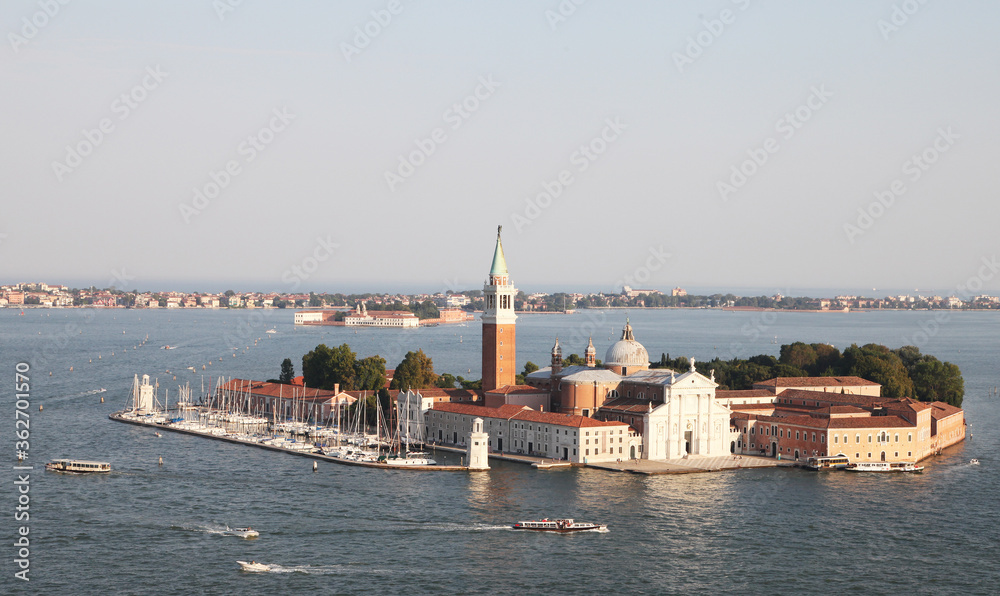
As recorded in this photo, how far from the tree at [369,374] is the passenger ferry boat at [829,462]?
980 inches

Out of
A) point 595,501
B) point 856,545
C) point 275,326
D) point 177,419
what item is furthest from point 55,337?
point 856,545

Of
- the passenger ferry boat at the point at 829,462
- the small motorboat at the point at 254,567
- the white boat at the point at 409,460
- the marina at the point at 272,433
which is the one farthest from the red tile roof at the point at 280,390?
the small motorboat at the point at 254,567

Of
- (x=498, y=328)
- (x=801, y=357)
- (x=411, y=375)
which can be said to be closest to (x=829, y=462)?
(x=498, y=328)

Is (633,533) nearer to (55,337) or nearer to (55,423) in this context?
(55,423)

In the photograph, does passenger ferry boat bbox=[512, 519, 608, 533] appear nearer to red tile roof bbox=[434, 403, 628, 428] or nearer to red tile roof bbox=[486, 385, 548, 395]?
red tile roof bbox=[434, 403, 628, 428]

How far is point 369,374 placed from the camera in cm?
6538

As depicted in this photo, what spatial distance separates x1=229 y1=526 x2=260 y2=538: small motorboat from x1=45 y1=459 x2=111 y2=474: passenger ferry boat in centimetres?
1184

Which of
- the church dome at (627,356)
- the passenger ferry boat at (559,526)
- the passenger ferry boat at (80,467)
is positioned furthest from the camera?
the church dome at (627,356)

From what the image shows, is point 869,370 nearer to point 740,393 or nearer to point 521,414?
point 740,393

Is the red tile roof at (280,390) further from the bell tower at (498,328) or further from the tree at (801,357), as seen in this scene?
the tree at (801,357)

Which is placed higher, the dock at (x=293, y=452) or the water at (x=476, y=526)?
the dock at (x=293, y=452)

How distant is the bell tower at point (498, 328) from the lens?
53.9 m

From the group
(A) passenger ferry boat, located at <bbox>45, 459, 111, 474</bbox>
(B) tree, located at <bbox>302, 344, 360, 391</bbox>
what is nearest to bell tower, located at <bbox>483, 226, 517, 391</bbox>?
(B) tree, located at <bbox>302, 344, 360, 391</bbox>

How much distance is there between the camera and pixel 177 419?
59.7m
